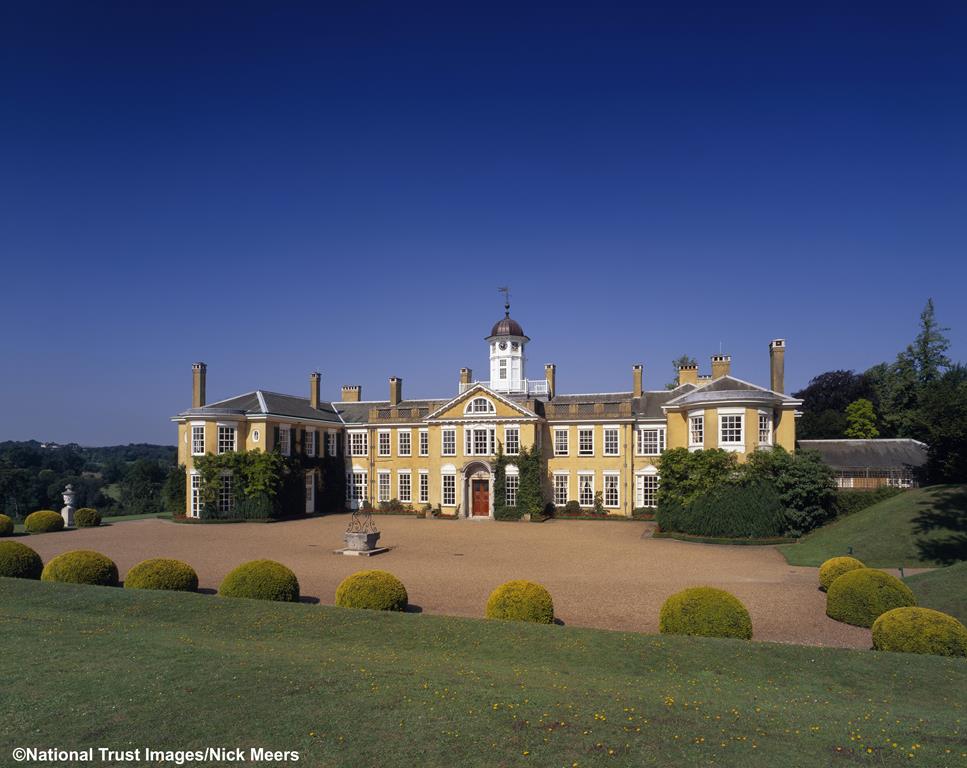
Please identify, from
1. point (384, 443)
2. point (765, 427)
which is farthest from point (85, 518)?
point (765, 427)

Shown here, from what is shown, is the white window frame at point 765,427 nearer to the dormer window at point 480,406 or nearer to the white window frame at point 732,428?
the white window frame at point 732,428

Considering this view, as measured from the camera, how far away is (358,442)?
49344mm

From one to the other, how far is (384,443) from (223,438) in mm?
11155

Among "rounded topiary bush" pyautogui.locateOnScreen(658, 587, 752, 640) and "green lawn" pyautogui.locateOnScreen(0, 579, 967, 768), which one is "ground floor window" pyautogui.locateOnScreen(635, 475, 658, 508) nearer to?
"rounded topiary bush" pyautogui.locateOnScreen(658, 587, 752, 640)

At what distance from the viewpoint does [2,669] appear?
10367 mm

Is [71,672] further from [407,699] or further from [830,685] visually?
[830,685]

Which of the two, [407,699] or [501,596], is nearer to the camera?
[407,699]

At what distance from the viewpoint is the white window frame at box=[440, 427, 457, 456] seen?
44594 mm

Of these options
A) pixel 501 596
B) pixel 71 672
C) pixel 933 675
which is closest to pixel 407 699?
pixel 71 672

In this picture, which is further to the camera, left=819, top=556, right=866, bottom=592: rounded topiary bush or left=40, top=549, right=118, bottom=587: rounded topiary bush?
left=819, top=556, right=866, bottom=592: rounded topiary bush

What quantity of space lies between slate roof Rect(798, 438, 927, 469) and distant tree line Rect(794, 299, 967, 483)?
1693 millimetres

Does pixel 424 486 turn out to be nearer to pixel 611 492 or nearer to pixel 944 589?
pixel 611 492

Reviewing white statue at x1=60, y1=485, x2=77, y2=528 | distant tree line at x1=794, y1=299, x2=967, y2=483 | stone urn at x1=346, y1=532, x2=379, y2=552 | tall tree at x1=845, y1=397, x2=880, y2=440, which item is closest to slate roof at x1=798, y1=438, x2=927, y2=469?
distant tree line at x1=794, y1=299, x2=967, y2=483

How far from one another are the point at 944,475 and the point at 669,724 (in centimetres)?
3029
